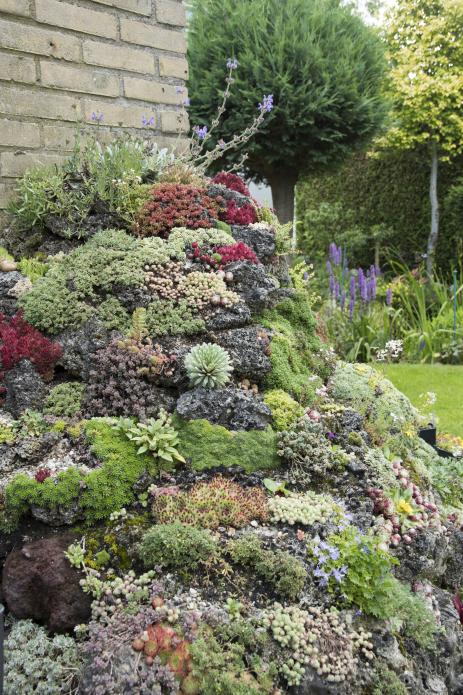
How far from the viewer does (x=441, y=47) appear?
11.8m

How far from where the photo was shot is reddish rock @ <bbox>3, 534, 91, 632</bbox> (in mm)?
2713

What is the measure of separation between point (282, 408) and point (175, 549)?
50.1 inches

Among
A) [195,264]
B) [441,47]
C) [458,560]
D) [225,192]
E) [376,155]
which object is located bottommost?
[458,560]

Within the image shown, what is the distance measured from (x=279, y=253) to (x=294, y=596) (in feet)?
9.81

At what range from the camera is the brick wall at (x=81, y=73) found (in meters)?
5.09

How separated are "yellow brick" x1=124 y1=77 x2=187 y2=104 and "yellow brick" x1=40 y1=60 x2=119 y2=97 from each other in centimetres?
14

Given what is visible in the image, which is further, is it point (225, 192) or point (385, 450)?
point (225, 192)

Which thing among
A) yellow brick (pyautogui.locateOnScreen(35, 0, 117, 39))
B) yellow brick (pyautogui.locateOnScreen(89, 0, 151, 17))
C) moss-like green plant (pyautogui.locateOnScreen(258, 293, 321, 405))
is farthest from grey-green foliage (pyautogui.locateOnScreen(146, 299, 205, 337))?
yellow brick (pyautogui.locateOnScreen(89, 0, 151, 17))

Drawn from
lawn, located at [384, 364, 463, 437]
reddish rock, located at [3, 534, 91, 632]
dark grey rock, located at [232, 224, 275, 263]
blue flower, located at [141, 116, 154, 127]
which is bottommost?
lawn, located at [384, 364, 463, 437]

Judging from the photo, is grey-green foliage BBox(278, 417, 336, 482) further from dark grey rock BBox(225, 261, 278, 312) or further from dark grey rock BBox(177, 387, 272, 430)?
dark grey rock BBox(225, 261, 278, 312)

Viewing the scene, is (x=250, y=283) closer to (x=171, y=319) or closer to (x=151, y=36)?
(x=171, y=319)

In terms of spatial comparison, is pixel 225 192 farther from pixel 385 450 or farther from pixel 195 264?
pixel 385 450

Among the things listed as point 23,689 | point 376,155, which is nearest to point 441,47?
point 376,155

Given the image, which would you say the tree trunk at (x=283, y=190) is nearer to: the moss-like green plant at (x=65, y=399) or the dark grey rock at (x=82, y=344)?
the dark grey rock at (x=82, y=344)
